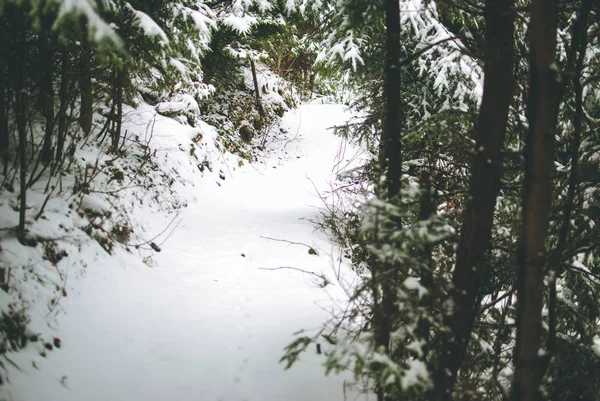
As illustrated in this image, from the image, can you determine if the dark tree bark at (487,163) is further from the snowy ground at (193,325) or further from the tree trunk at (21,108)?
A: the tree trunk at (21,108)

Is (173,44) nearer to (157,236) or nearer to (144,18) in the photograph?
(144,18)

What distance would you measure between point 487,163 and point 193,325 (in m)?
3.57

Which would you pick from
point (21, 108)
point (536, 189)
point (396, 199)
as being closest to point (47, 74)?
point (21, 108)

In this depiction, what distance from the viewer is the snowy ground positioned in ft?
9.91

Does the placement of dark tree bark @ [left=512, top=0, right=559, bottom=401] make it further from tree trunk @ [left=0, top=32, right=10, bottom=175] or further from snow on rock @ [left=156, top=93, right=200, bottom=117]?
snow on rock @ [left=156, top=93, right=200, bottom=117]

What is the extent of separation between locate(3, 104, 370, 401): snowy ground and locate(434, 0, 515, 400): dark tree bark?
1.08 m

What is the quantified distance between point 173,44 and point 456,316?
440 centimetres

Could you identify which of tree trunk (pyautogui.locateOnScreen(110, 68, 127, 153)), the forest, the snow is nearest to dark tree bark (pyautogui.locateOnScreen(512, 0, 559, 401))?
the forest

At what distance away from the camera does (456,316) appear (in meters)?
2.55

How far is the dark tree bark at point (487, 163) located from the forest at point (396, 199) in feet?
0.05

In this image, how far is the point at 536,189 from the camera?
7.22 feet

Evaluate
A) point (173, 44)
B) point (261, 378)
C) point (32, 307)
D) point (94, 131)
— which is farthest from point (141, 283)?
point (94, 131)

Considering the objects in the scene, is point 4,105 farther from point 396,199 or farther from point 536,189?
point 536,189

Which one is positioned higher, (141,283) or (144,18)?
(144,18)
